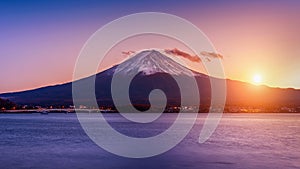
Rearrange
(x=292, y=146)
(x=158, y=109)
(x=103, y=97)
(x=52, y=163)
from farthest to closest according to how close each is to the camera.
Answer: (x=103, y=97) → (x=158, y=109) → (x=292, y=146) → (x=52, y=163)

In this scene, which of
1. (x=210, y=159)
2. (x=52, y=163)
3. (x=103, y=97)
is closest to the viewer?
(x=52, y=163)

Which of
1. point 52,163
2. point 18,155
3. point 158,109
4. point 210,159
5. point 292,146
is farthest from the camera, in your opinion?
point 158,109

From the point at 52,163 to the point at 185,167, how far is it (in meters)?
5.17

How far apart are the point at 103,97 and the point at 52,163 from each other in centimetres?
13609

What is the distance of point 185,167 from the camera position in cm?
1666

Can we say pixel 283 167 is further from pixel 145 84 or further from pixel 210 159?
Answer: pixel 145 84

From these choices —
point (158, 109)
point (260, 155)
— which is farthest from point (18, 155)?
point (158, 109)

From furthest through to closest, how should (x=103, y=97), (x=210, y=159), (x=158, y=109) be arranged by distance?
(x=103, y=97) < (x=158, y=109) < (x=210, y=159)

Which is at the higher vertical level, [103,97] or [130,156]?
[103,97]

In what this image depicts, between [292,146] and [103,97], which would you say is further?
[103,97]

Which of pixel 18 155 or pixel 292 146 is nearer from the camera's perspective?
pixel 18 155

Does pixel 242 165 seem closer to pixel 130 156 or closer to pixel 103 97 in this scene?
pixel 130 156

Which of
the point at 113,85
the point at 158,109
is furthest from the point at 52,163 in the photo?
the point at 113,85

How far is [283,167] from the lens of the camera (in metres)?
17.1
